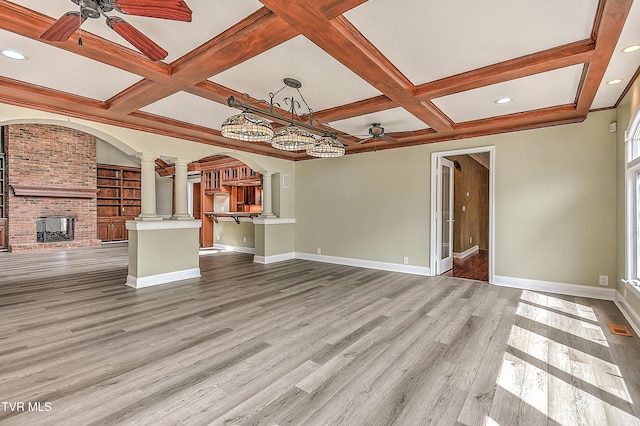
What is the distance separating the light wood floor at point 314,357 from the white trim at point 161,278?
0.28 m

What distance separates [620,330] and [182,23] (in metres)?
4.63

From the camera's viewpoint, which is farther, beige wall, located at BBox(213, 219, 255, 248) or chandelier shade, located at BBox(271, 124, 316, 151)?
beige wall, located at BBox(213, 219, 255, 248)

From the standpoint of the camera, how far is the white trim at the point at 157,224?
4.61 meters

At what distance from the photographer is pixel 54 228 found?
8.91 metres

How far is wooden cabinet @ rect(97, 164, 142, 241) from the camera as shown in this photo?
409 inches

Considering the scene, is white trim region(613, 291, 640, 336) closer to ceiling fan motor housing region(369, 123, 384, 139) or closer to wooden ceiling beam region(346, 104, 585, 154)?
wooden ceiling beam region(346, 104, 585, 154)

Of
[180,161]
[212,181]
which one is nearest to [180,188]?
[180,161]

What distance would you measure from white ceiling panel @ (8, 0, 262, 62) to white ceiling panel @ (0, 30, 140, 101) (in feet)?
1.78

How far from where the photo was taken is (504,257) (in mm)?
4664

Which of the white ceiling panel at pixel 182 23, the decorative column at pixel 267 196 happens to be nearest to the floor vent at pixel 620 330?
the white ceiling panel at pixel 182 23

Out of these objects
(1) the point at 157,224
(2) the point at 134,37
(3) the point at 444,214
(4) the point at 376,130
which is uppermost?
(4) the point at 376,130

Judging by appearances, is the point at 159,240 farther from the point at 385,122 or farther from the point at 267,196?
the point at 385,122

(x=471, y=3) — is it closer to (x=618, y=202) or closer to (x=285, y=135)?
(x=285, y=135)

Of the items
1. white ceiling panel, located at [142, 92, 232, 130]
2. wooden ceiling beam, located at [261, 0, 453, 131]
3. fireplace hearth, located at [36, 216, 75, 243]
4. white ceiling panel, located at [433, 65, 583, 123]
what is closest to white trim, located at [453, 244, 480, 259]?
white ceiling panel, located at [433, 65, 583, 123]
